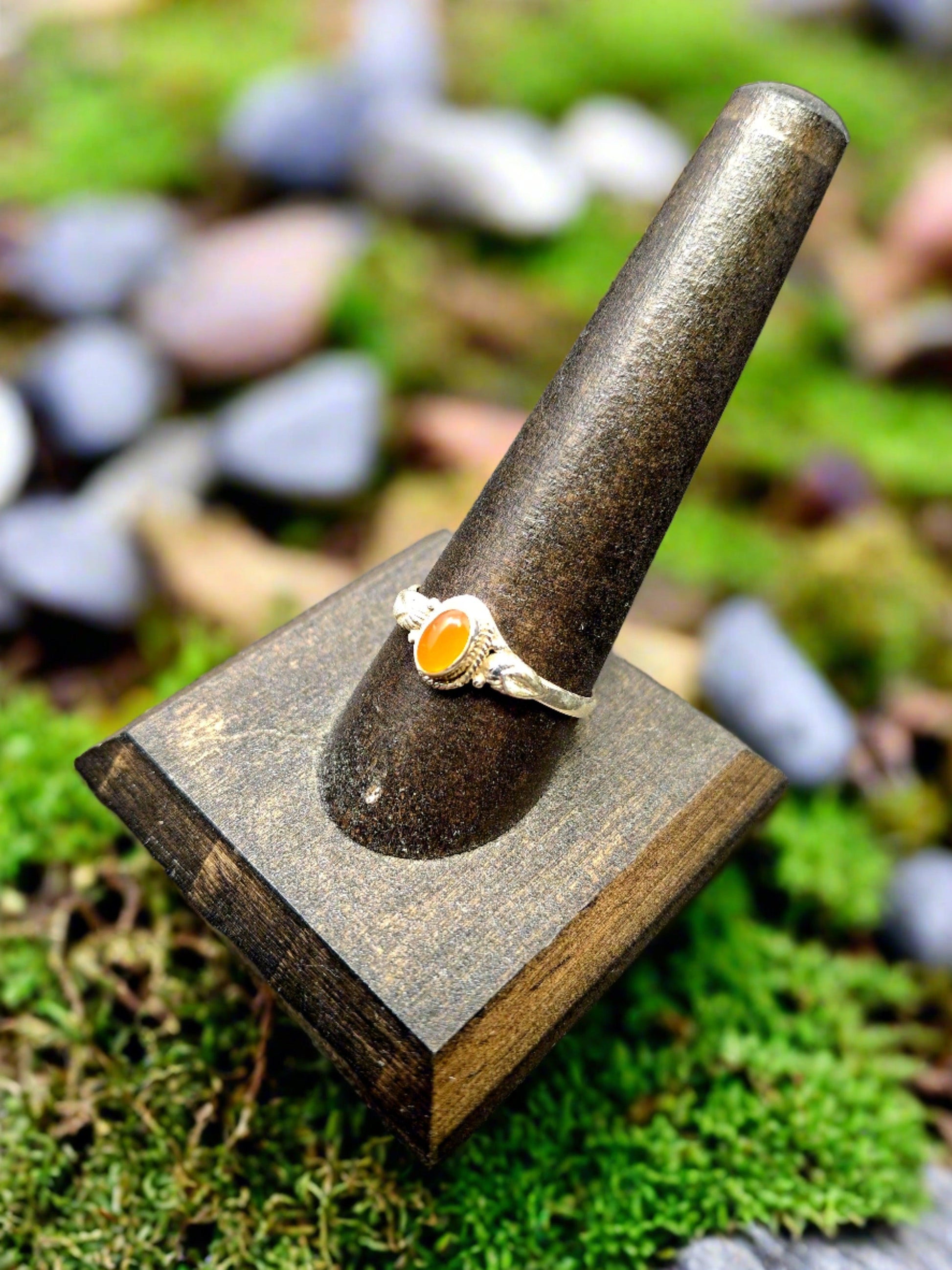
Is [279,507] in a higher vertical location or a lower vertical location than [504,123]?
lower

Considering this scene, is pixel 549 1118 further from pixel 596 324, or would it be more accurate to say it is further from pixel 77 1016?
pixel 596 324

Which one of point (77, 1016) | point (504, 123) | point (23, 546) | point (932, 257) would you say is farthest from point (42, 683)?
point (932, 257)

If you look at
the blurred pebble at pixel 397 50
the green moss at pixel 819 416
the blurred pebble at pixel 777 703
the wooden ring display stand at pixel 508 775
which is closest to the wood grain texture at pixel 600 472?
the wooden ring display stand at pixel 508 775

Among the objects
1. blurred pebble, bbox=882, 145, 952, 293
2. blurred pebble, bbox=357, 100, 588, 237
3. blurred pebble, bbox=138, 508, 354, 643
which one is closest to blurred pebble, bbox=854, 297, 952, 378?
blurred pebble, bbox=882, 145, 952, 293

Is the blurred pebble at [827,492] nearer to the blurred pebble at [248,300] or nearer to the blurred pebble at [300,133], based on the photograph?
the blurred pebble at [248,300]

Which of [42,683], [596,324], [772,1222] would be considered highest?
[596,324]

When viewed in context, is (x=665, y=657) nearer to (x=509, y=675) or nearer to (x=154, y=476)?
(x=509, y=675)
